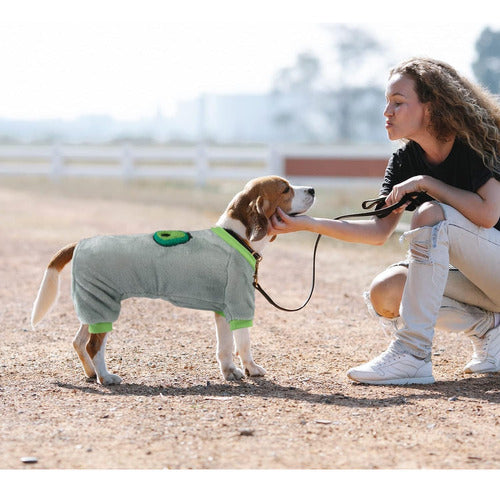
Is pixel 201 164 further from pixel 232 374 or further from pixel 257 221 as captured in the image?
pixel 232 374

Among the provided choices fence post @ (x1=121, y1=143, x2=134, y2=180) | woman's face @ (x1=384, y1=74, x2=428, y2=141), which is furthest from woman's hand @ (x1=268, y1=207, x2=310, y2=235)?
fence post @ (x1=121, y1=143, x2=134, y2=180)

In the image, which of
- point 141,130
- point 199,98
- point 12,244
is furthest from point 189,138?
point 12,244

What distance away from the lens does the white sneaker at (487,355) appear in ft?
14.8

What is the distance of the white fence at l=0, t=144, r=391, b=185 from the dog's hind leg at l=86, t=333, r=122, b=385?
15.7 metres

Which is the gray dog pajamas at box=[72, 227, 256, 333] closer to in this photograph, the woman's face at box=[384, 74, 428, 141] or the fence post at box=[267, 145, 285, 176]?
the woman's face at box=[384, 74, 428, 141]

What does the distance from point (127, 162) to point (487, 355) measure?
2012cm

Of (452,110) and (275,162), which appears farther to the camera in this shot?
(275,162)

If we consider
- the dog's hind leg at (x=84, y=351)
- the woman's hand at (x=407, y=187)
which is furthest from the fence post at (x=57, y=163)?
the woman's hand at (x=407, y=187)

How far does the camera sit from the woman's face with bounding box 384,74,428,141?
4242mm

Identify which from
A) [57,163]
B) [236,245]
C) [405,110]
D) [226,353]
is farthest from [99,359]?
[57,163]

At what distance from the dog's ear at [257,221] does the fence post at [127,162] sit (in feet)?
64.4

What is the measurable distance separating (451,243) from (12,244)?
824 cm

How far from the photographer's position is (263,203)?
14.8 feet

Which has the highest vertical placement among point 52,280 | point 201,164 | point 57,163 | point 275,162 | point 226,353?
point 52,280
